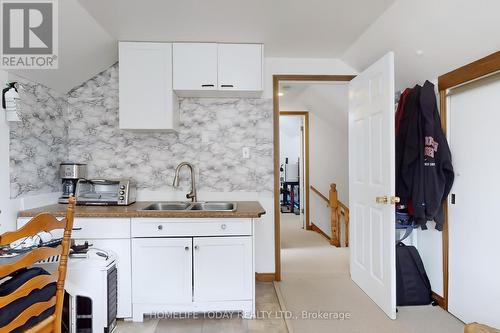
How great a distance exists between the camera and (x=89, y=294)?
2023mm

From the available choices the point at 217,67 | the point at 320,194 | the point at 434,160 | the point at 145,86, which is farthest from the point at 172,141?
the point at 320,194

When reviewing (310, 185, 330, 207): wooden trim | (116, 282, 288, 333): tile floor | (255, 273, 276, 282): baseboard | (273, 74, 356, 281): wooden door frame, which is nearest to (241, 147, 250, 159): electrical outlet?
Answer: (273, 74, 356, 281): wooden door frame

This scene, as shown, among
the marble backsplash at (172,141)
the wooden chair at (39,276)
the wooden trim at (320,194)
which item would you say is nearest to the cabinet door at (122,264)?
the marble backsplash at (172,141)

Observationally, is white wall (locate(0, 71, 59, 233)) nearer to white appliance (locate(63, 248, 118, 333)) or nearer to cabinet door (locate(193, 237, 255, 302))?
white appliance (locate(63, 248, 118, 333))

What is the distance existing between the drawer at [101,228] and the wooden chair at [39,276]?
97cm

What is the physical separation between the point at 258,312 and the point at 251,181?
1.21 m

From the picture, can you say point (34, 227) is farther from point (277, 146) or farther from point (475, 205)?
point (475, 205)

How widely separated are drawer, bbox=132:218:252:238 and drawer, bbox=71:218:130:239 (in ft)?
0.25

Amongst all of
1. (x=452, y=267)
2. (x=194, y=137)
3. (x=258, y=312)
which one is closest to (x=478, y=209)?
(x=452, y=267)

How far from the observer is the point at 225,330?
2162 millimetres

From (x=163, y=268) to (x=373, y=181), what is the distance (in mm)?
1846

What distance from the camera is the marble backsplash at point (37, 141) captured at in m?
2.25

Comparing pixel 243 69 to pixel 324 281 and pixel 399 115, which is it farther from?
pixel 324 281

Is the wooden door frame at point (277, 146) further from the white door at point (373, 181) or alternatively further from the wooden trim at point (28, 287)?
the wooden trim at point (28, 287)
